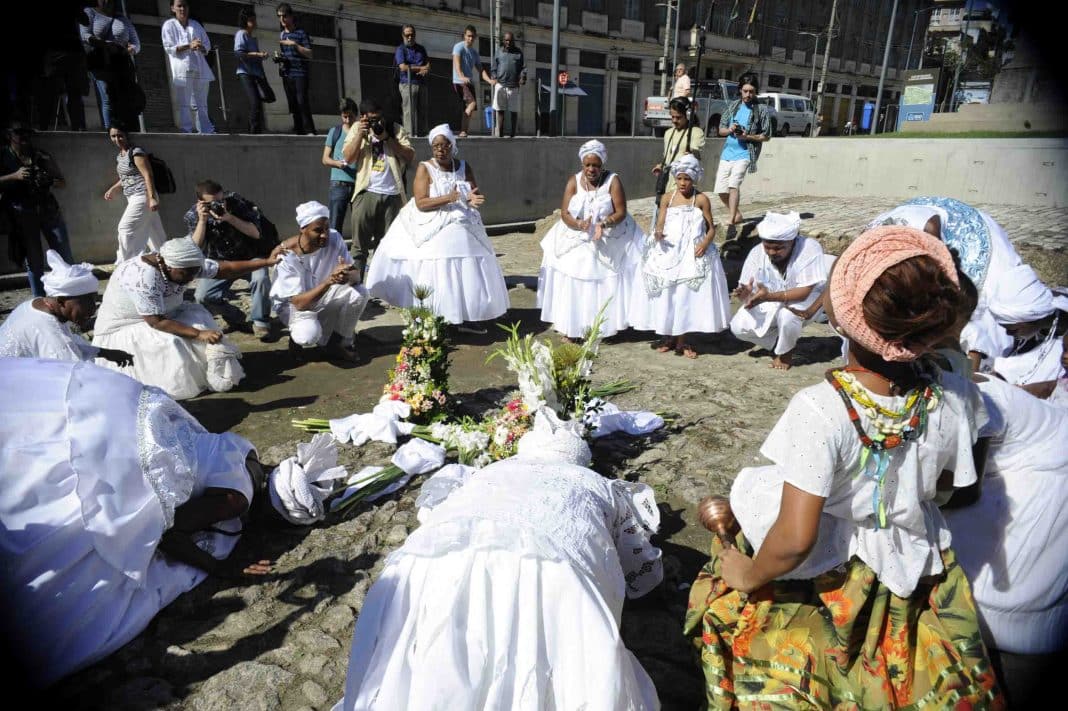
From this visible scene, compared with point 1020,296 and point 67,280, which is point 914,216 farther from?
point 67,280

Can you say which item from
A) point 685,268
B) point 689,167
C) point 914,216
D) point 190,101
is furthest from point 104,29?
point 914,216

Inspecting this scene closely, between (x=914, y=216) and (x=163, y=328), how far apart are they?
5209mm

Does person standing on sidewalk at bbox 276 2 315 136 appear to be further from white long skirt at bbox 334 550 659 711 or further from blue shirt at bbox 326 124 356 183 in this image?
white long skirt at bbox 334 550 659 711

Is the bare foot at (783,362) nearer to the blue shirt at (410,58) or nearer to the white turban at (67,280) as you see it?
the white turban at (67,280)

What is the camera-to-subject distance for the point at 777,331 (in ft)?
20.5

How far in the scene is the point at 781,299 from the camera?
19.6ft

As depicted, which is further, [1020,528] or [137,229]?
[137,229]

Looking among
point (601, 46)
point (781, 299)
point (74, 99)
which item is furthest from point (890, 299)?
point (601, 46)

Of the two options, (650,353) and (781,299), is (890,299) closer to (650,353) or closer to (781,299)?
(781,299)

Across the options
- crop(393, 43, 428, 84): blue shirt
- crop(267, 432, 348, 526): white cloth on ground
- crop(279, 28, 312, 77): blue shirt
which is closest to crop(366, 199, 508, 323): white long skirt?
crop(267, 432, 348, 526): white cloth on ground

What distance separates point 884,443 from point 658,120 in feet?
86.5

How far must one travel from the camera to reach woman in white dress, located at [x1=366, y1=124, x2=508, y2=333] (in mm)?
6691

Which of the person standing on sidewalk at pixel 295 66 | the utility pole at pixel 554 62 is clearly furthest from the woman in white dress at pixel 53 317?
the utility pole at pixel 554 62

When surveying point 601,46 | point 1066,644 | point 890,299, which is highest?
point 601,46
